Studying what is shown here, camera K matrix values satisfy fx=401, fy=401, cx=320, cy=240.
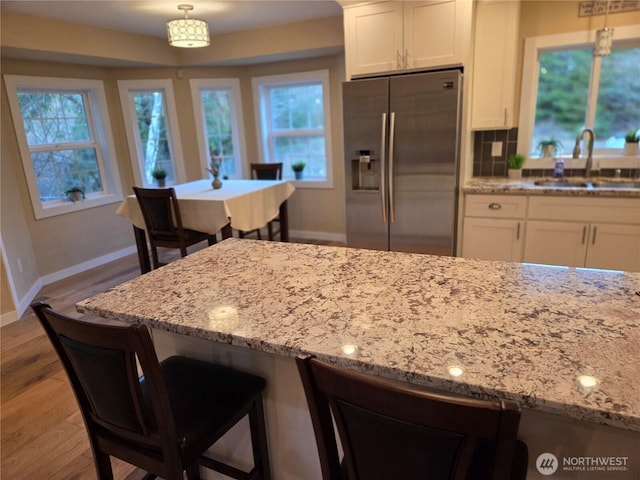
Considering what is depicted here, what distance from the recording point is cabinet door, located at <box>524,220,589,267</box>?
2875 mm

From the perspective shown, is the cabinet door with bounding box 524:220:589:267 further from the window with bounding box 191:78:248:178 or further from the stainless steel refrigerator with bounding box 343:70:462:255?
the window with bounding box 191:78:248:178

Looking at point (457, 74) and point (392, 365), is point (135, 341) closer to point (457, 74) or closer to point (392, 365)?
point (392, 365)

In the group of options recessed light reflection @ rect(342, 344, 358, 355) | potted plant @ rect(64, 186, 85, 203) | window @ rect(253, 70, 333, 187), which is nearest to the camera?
recessed light reflection @ rect(342, 344, 358, 355)

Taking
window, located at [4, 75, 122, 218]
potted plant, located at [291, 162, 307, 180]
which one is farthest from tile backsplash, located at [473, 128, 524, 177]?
window, located at [4, 75, 122, 218]

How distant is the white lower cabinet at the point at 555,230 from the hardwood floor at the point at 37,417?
2703 mm

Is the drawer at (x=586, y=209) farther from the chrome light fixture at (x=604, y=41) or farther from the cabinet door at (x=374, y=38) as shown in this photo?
the cabinet door at (x=374, y=38)

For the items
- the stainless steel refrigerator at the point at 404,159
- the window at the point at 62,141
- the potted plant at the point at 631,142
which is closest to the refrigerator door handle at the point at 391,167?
the stainless steel refrigerator at the point at 404,159

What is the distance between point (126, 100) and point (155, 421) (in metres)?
4.48

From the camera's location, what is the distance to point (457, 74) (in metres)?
2.73

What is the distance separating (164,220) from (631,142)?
12.5ft

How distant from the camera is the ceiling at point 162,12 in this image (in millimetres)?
3119

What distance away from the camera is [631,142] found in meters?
3.14

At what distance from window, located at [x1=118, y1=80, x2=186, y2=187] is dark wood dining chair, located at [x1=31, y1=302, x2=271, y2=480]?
4.11 m

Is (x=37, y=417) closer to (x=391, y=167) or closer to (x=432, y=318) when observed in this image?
(x=432, y=318)
